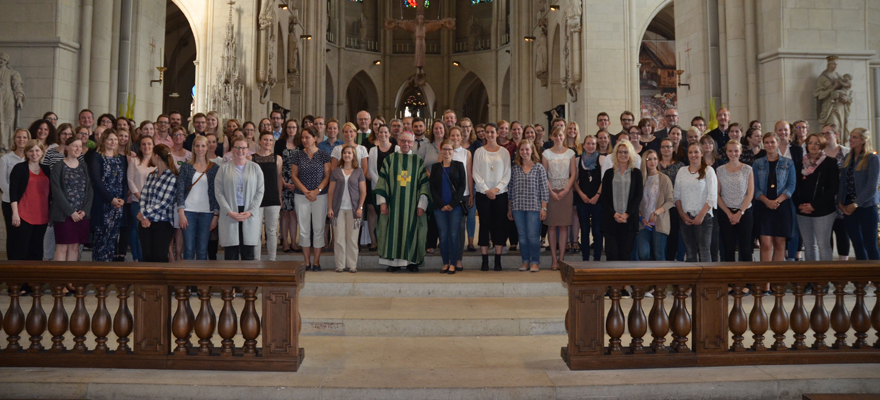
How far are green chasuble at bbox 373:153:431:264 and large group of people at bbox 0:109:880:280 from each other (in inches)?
0.6

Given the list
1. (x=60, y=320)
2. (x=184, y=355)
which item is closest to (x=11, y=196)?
(x=60, y=320)

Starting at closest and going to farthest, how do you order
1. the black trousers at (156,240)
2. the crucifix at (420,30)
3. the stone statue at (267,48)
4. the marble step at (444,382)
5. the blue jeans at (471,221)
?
the marble step at (444,382) → the black trousers at (156,240) → the blue jeans at (471,221) → the stone statue at (267,48) → the crucifix at (420,30)

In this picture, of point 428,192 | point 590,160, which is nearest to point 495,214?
point 428,192

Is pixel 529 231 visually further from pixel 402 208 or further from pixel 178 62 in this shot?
pixel 178 62

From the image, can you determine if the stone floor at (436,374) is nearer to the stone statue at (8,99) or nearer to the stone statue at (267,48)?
the stone statue at (8,99)

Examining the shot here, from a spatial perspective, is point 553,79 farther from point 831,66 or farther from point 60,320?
point 60,320

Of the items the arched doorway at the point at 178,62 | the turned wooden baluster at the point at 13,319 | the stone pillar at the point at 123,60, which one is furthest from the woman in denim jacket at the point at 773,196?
the arched doorway at the point at 178,62

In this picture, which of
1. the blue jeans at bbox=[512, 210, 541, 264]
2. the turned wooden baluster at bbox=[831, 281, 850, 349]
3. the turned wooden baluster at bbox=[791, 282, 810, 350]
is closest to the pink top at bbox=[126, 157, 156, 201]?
the blue jeans at bbox=[512, 210, 541, 264]

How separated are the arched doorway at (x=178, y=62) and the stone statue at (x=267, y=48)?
8480mm

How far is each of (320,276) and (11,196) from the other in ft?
9.98

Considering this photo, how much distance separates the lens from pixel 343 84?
31.2m

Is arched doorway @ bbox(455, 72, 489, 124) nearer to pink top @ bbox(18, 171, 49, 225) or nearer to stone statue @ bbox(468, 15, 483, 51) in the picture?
stone statue @ bbox(468, 15, 483, 51)

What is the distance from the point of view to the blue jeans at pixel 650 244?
21.8ft

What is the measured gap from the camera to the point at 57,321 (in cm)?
410
